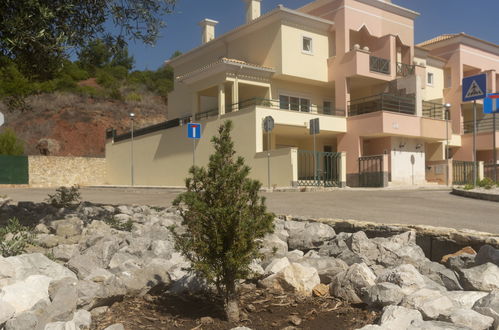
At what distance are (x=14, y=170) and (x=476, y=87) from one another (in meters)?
27.8

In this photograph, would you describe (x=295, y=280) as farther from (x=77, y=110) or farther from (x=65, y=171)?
(x=77, y=110)

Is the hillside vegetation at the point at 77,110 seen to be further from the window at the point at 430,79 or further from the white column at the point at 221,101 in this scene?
the window at the point at 430,79

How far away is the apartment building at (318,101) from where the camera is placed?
22312mm

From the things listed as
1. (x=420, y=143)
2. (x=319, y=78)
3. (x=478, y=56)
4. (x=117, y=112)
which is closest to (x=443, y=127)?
(x=420, y=143)

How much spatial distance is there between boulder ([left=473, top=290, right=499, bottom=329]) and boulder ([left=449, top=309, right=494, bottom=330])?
51 millimetres

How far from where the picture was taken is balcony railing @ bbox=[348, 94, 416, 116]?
24547mm

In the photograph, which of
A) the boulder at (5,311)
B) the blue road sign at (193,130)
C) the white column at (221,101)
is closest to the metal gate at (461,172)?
the white column at (221,101)

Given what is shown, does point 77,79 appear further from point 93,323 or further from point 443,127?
point 93,323

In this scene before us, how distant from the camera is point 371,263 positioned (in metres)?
4.88

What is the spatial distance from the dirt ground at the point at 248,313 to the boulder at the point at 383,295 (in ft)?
0.28

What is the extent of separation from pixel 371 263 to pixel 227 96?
22484mm

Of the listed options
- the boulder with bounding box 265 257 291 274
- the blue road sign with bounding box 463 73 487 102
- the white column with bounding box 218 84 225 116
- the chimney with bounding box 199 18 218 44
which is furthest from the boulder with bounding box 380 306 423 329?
the chimney with bounding box 199 18 218 44

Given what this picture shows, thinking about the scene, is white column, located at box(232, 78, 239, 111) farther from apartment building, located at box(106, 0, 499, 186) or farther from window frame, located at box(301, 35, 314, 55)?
window frame, located at box(301, 35, 314, 55)

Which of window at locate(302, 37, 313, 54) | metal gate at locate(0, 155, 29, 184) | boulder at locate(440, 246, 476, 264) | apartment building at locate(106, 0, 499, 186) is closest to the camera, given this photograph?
boulder at locate(440, 246, 476, 264)
